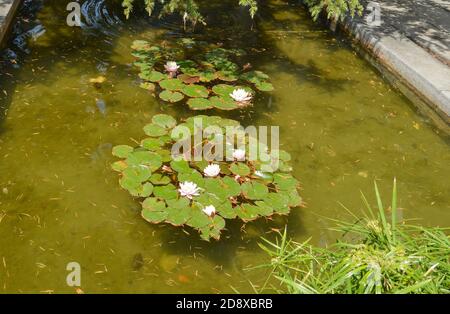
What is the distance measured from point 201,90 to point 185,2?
2.63 ft

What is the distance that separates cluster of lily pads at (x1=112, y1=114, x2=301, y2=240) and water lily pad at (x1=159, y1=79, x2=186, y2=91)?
67 centimetres

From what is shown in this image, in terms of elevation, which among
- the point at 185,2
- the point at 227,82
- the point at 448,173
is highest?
the point at 185,2

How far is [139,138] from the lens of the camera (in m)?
3.37

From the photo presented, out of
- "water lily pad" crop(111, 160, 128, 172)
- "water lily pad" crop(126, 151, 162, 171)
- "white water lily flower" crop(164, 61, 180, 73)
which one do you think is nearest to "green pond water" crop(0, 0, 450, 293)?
"water lily pad" crop(111, 160, 128, 172)

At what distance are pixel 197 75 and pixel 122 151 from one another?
131cm

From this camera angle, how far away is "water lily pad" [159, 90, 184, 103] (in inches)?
149

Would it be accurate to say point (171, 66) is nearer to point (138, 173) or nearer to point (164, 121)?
point (164, 121)

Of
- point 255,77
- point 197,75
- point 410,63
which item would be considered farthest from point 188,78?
point 410,63

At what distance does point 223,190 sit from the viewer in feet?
9.57

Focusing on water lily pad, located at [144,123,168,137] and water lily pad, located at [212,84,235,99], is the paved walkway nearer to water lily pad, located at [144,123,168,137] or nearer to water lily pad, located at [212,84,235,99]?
water lily pad, located at [212,84,235,99]
